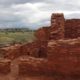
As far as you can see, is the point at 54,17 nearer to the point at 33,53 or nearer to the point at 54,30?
the point at 54,30

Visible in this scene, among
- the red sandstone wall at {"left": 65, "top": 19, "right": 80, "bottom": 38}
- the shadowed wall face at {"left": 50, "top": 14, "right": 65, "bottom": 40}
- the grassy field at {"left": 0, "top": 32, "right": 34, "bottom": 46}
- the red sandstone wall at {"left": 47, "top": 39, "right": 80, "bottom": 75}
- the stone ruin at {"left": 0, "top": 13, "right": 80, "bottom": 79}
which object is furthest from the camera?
the grassy field at {"left": 0, "top": 32, "right": 34, "bottom": 46}

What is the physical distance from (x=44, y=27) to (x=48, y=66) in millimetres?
8815

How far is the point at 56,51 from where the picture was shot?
21.3 meters

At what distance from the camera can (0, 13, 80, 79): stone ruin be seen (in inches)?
819

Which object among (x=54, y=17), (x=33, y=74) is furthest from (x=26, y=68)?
(x=54, y=17)

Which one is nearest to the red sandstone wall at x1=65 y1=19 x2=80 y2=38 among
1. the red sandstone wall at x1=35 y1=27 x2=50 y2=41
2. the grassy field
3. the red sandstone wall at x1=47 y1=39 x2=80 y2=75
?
the red sandstone wall at x1=35 y1=27 x2=50 y2=41

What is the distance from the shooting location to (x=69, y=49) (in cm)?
2078

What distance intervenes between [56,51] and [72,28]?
26.4 ft

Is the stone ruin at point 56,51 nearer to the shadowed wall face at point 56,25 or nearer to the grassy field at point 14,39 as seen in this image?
the shadowed wall face at point 56,25

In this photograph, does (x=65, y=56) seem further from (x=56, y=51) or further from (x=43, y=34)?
(x=43, y=34)

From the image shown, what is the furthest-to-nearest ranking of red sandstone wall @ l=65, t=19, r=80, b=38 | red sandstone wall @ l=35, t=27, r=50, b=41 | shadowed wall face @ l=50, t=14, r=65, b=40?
red sandstone wall @ l=35, t=27, r=50, b=41, red sandstone wall @ l=65, t=19, r=80, b=38, shadowed wall face @ l=50, t=14, r=65, b=40

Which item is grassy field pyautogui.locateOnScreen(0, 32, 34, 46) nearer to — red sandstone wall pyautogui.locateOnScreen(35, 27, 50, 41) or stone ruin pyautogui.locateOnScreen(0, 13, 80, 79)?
red sandstone wall pyautogui.locateOnScreen(35, 27, 50, 41)

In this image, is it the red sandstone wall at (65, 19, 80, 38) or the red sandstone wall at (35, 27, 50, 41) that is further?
the red sandstone wall at (35, 27, 50, 41)

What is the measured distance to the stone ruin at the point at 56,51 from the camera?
20812mm
